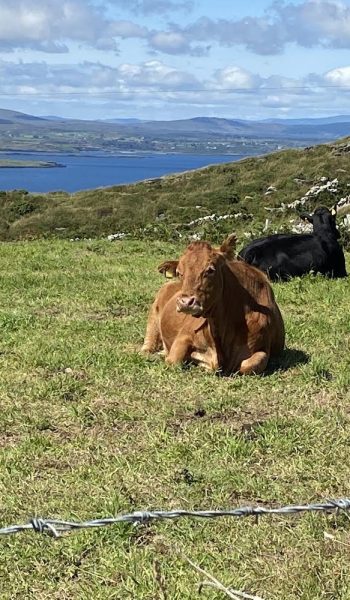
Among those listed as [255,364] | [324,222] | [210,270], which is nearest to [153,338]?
[255,364]

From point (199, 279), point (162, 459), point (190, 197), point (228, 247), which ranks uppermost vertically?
point (228, 247)

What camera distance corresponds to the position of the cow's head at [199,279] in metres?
7.29

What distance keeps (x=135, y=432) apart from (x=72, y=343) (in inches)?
125

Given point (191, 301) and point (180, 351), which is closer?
point (191, 301)

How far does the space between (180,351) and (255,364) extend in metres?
0.84

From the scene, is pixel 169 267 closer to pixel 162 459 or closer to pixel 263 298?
pixel 263 298

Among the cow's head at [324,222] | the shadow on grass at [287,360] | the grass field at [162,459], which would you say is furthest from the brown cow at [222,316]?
the cow's head at [324,222]

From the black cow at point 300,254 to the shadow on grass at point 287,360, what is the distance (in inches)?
224

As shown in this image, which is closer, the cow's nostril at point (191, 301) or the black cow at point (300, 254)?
the cow's nostril at point (191, 301)

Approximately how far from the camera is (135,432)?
21.4 ft

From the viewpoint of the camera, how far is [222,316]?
7.95 metres

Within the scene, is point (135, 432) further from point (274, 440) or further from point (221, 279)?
point (221, 279)

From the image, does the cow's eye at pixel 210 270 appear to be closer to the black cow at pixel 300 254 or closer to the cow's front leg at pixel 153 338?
the cow's front leg at pixel 153 338

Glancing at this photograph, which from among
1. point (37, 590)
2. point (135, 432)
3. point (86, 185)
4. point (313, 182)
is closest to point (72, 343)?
point (135, 432)
